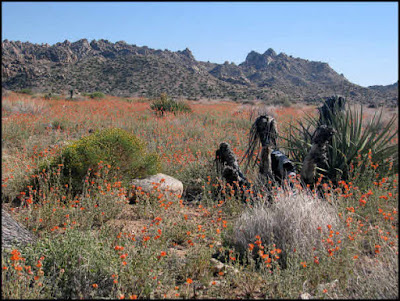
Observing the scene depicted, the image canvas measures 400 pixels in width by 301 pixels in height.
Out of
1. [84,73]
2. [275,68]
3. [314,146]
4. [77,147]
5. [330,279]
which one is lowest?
[330,279]

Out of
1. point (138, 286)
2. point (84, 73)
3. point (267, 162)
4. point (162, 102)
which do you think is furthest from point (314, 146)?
point (84, 73)

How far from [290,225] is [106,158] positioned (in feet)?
11.4

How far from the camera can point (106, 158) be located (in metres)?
5.57

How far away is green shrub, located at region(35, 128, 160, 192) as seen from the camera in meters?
5.51

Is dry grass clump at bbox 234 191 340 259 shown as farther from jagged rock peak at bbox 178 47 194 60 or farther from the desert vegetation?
jagged rock peak at bbox 178 47 194 60

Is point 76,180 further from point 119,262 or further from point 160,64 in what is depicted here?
point 160,64

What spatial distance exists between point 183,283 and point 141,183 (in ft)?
8.71

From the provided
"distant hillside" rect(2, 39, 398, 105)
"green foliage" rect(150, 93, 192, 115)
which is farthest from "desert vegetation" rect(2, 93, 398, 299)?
"distant hillside" rect(2, 39, 398, 105)

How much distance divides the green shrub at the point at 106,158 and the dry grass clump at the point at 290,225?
2686 mm

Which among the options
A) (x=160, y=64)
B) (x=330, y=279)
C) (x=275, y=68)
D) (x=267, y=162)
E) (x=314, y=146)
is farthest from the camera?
(x=275, y=68)

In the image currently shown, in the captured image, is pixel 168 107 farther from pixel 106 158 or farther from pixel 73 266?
pixel 73 266

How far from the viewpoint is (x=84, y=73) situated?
48.4 meters

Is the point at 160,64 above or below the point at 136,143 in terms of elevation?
above

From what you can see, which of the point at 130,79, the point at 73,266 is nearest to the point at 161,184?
the point at 73,266
